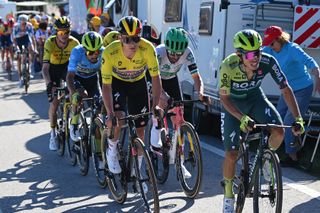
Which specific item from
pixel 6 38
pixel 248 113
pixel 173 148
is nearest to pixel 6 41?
pixel 6 38

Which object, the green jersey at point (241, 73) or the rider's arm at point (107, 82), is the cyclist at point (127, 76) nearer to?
the rider's arm at point (107, 82)

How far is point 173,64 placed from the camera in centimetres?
674

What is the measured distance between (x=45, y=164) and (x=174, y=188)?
2.27 m

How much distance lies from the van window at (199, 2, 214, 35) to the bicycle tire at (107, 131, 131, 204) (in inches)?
142

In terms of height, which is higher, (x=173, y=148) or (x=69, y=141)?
(x=173, y=148)

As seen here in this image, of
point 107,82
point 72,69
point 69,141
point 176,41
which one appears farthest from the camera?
point 69,141

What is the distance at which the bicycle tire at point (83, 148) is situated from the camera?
23.8ft

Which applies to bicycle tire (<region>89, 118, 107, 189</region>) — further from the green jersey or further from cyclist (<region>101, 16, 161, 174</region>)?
the green jersey

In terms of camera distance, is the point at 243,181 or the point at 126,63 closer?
the point at 243,181

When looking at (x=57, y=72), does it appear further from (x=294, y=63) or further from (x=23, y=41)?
(x=23, y=41)

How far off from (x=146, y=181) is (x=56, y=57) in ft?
12.8

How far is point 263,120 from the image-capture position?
529cm

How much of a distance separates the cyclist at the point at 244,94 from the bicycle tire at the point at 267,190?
1.07 ft

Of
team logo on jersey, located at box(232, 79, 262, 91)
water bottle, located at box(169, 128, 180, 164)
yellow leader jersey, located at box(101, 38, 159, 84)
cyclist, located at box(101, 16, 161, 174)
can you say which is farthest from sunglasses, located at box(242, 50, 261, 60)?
water bottle, located at box(169, 128, 180, 164)
